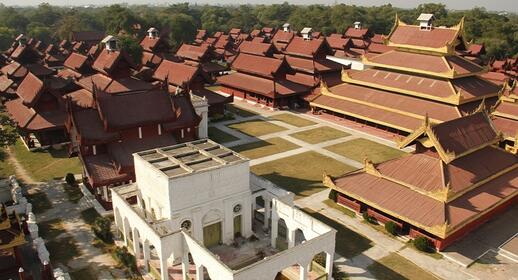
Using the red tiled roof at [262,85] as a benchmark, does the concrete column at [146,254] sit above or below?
below

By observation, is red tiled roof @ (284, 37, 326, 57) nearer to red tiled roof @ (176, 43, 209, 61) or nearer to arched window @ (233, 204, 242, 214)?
red tiled roof @ (176, 43, 209, 61)

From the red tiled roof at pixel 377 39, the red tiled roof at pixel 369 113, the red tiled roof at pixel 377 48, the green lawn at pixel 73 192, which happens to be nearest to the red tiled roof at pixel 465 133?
the red tiled roof at pixel 369 113

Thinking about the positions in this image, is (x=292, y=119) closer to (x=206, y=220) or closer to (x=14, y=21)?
(x=206, y=220)

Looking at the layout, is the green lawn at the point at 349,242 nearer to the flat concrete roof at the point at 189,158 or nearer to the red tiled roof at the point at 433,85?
the flat concrete roof at the point at 189,158

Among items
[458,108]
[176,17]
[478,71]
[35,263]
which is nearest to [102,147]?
[35,263]

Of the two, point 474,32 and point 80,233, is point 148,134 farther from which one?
point 474,32

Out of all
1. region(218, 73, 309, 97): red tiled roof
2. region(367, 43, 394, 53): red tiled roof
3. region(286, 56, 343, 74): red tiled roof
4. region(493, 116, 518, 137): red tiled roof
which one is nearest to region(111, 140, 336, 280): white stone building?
region(493, 116, 518, 137): red tiled roof

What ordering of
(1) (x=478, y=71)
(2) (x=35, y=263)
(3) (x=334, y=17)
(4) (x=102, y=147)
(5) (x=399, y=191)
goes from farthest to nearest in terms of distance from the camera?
(3) (x=334, y=17)
(1) (x=478, y=71)
(4) (x=102, y=147)
(5) (x=399, y=191)
(2) (x=35, y=263)
